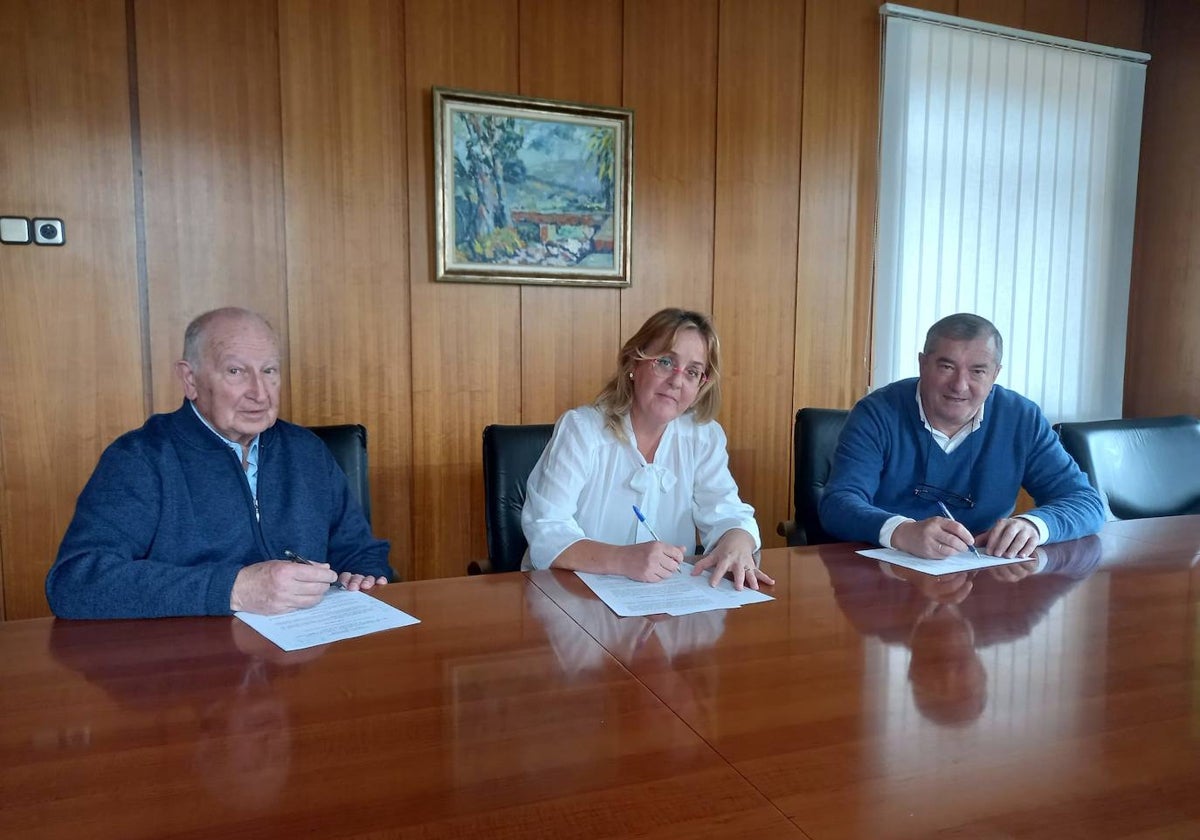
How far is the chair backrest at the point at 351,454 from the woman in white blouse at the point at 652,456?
439mm

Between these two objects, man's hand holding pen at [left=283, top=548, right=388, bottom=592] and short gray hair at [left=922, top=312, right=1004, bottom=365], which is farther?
short gray hair at [left=922, top=312, right=1004, bottom=365]

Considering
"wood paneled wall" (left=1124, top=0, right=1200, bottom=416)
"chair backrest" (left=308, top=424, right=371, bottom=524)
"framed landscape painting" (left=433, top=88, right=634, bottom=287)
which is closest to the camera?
"chair backrest" (left=308, top=424, right=371, bottom=524)

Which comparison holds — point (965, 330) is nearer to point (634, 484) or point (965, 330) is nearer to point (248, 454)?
point (634, 484)

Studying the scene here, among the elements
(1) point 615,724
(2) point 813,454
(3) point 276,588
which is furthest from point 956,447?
(3) point 276,588

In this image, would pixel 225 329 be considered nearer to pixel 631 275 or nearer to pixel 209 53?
pixel 209 53

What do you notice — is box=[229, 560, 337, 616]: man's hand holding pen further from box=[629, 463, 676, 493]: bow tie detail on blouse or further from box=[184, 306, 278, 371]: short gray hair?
box=[629, 463, 676, 493]: bow tie detail on blouse

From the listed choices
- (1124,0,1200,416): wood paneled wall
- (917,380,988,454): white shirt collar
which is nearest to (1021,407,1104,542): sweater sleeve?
(917,380,988,454): white shirt collar

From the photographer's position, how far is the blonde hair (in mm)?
1842

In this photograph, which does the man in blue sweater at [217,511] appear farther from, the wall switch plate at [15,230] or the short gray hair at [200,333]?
the wall switch plate at [15,230]

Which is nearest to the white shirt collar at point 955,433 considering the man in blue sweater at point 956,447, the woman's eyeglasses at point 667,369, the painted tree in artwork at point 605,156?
the man in blue sweater at point 956,447

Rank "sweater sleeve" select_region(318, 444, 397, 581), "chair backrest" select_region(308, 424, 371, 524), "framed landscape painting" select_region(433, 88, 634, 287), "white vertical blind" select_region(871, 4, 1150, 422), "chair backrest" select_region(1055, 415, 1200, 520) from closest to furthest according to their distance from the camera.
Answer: "sweater sleeve" select_region(318, 444, 397, 581) < "chair backrest" select_region(308, 424, 371, 524) < "chair backrest" select_region(1055, 415, 1200, 520) < "framed landscape painting" select_region(433, 88, 634, 287) < "white vertical blind" select_region(871, 4, 1150, 422)

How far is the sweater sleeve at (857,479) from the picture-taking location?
183 centimetres

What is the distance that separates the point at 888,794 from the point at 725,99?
3.01 metres

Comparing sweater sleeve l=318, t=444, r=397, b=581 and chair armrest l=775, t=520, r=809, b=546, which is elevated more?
sweater sleeve l=318, t=444, r=397, b=581
